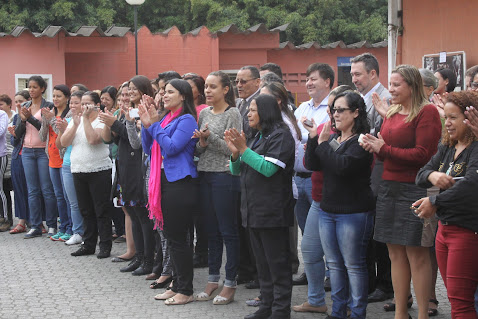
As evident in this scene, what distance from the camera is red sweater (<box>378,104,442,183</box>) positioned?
512cm

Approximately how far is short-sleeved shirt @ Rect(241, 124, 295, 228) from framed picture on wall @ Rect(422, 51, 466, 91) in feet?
19.9

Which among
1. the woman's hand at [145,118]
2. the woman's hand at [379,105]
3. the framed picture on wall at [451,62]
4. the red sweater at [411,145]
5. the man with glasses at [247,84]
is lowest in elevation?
the red sweater at [411,145]

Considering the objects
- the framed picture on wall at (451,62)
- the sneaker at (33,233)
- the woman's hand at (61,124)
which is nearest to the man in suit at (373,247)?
the woman's hand at (61,124)

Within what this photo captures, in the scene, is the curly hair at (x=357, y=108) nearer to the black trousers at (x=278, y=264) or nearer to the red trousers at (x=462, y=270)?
the black trousers at (x=278, y=264)

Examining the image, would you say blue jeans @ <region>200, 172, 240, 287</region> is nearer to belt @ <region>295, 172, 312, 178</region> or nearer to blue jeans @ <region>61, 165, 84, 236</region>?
belt @ <region>295, 172, 312, 178</region>

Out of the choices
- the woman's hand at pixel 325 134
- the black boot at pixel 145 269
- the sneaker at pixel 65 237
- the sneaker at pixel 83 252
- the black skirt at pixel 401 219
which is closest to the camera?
the black skirt at pixel 401 219

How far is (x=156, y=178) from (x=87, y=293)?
1.51m

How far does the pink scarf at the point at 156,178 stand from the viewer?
6527mm

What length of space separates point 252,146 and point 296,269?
2184 millimetres

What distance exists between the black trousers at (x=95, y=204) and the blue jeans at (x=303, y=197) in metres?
2.83

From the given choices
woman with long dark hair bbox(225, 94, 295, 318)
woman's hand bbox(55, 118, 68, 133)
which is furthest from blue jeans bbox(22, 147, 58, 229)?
woman with long dark hair bbox(225, 94, 295, 318)

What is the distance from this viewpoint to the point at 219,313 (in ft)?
20.6

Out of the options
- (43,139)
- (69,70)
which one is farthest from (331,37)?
(43,139)

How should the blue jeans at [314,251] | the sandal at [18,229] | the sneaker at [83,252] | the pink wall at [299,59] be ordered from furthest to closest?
the pink wall at [299,59], the sandal at [18,229], the sneaker at [83,252], the blue jeans at [314,251]
